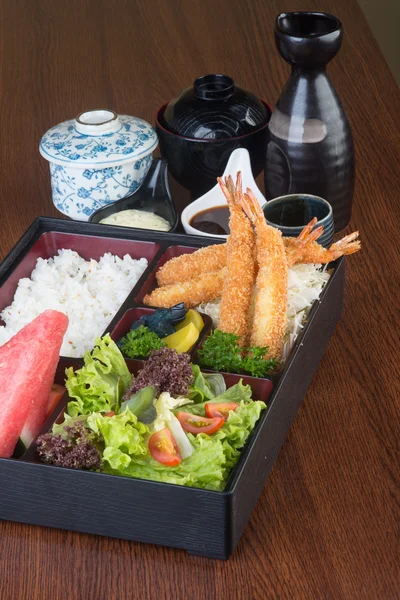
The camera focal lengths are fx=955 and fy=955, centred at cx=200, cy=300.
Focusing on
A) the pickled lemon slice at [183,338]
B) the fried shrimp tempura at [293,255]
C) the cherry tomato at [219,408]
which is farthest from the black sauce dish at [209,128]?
the cherry tomato at [219,408]

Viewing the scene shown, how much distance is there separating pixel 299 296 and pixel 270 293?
14cm

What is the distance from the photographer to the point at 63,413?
5.89 feet

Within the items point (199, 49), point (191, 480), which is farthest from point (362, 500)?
point (199, 49)

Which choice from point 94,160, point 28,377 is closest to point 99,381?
point 28,377

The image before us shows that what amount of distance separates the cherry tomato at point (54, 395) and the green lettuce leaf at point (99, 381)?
46 millimetres

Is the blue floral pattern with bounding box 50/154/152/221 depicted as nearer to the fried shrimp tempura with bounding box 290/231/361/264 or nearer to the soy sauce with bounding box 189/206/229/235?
the soy sauce with bounding box 189/206/229/235

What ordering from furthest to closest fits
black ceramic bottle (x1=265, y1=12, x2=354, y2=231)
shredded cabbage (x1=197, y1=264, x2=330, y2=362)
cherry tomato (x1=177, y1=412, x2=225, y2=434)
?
black ceramic bottle (x1=265, y1=12, x2=354, y2=231)
shredded cabbage (x1=197, y1=264, x2=330, y2=362)
cherry tomato (x1=177, y1=412, x2=225, y2=434)

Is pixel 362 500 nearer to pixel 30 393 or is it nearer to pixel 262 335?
pixel 262 335

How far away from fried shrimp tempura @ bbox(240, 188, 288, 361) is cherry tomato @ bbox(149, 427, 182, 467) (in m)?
0.37

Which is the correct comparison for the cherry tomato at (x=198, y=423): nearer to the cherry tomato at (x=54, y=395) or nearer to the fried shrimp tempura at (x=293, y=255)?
the cherry tomato at (x=54, y=395)

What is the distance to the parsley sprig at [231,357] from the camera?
6.17ft

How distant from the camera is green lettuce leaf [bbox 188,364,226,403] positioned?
181 centimetres

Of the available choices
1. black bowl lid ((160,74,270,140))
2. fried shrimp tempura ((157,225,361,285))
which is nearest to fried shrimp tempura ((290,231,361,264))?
fried shrimp tempura ((157,225,361,285))

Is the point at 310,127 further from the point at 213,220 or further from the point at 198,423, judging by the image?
the point at 198,423
